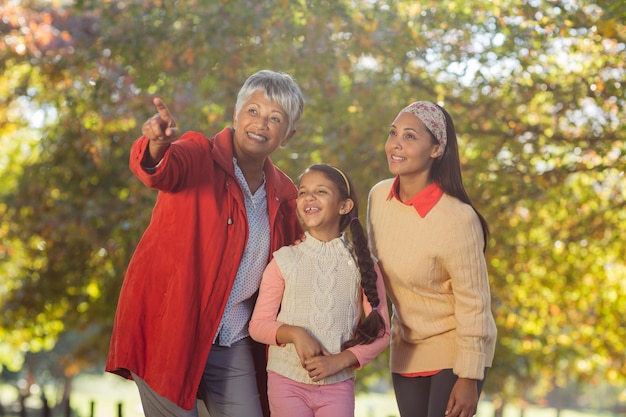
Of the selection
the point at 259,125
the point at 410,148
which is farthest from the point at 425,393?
the point at 259,125

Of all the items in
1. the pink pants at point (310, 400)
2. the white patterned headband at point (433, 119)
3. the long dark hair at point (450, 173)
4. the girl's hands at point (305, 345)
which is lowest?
the pink pants at point (310, 400)

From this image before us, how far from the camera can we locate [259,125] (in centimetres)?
353

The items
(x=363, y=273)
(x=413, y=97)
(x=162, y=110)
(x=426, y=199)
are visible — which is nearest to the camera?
(x=162, y=110)

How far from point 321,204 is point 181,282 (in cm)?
66

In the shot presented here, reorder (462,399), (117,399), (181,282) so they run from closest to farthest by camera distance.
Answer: (181,282), (462,399), (117,399)

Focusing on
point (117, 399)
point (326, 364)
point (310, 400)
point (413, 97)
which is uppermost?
point (413, 97)

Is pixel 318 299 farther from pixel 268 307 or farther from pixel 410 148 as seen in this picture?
pixel 410 148

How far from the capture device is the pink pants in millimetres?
3410

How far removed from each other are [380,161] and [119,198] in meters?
3.62

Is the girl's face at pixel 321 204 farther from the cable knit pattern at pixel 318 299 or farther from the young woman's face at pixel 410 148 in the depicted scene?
the young woman's face at pixel 410 148

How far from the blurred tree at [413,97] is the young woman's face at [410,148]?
317 centimetres

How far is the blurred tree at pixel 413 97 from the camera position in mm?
7281

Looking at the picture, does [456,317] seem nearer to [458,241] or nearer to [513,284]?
[458,241]

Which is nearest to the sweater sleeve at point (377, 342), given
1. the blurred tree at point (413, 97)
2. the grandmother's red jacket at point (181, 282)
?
the grandmother's red jacket at point (181, 282)
